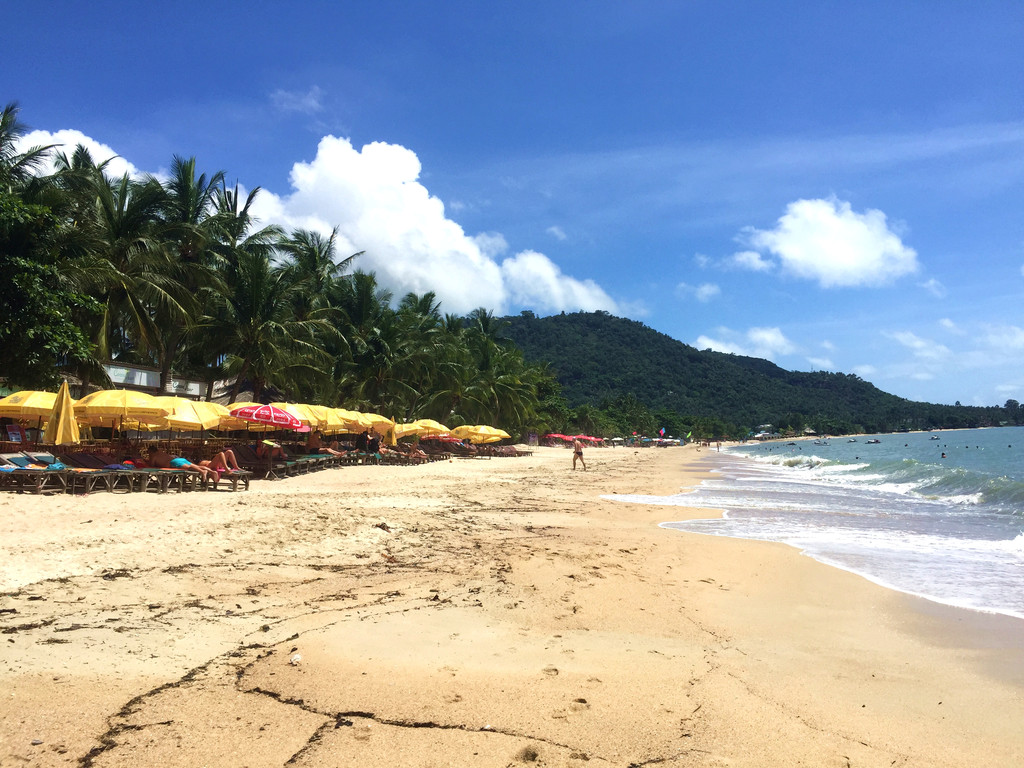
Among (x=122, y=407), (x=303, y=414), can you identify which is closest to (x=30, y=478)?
(x=122, y=407)

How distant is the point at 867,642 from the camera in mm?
5203

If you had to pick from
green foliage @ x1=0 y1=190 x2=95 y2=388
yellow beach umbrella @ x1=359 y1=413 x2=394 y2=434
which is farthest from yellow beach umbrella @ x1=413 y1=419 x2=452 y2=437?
green foliage @ x1=0 y1=190 x2=95 y2=388

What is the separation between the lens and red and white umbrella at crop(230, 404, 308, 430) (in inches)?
596

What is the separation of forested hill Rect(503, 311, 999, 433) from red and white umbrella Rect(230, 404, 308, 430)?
363 ft

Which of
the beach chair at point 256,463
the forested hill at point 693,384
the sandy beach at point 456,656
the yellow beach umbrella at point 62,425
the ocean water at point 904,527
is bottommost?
the ocean water at point 904,527

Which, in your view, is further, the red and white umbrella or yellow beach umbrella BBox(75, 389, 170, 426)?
the red and white umbrella

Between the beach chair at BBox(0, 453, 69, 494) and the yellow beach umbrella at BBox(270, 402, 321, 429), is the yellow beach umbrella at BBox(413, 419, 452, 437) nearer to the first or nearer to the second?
the yellow beach umbrella at BBox(270, 402, 321, 429)

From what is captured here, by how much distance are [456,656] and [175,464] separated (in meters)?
9.67

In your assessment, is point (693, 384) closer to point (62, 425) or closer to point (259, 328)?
point (259, 328)

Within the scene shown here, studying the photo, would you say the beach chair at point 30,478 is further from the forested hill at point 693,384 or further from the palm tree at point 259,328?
the forested hill at point 693,384

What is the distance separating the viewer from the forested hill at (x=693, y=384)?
139 m

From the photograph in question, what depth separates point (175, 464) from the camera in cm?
1192

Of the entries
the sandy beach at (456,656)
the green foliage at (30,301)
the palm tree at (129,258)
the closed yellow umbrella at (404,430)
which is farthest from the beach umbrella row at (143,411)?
the closed yellow umbrella at (404,430)

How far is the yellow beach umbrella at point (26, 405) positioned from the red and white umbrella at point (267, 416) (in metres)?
3.54
